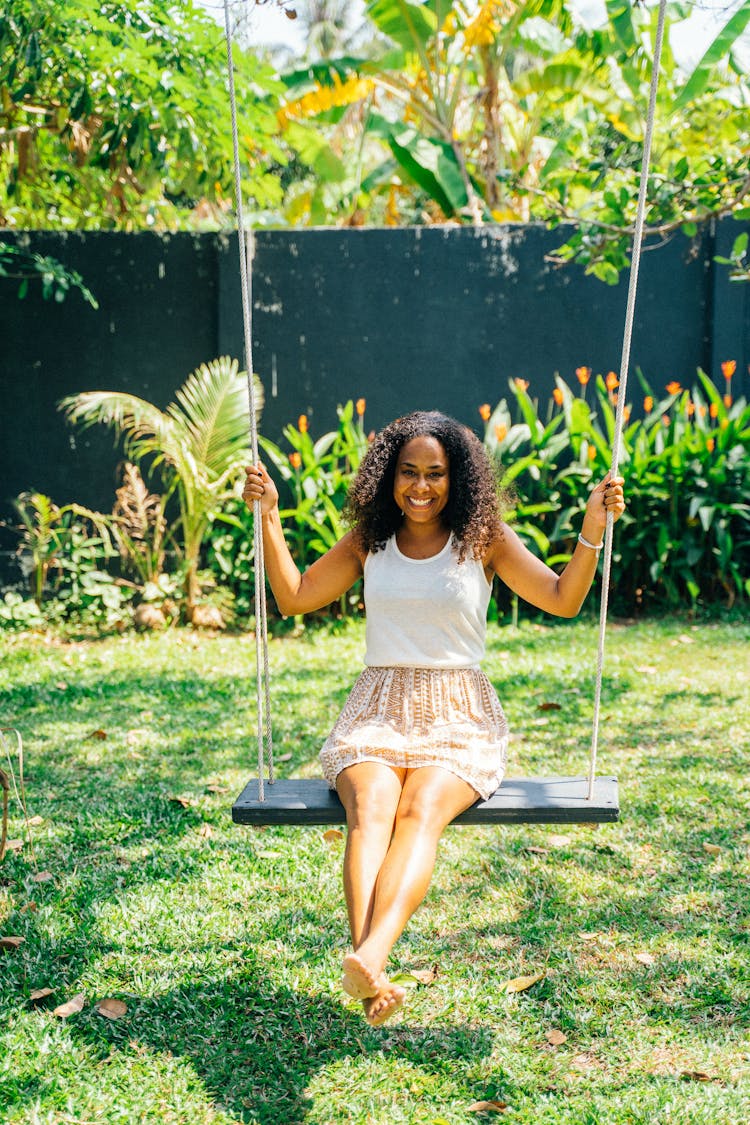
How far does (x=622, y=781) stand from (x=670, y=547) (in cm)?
307

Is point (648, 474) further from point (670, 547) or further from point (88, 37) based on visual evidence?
point (88, 37)

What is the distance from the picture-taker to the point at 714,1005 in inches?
108

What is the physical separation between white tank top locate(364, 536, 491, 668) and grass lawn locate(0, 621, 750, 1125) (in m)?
0.77

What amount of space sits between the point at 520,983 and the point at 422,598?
102 cm

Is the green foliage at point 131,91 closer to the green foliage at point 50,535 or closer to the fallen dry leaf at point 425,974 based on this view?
the green foliage at point 50,535

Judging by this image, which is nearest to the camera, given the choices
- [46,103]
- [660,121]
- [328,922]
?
[328,922]

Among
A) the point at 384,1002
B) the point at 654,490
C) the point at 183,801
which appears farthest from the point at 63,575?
the point at 384,1002

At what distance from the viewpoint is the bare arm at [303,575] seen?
3.19 metres

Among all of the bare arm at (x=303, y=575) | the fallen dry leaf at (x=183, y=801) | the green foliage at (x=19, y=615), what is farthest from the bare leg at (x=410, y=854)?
the green foliage at (x=19, y=615)

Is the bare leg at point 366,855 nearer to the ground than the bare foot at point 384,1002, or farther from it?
farther from it

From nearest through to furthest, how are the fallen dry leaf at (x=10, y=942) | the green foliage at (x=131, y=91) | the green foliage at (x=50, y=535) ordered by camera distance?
the fallen dry leaf at (x=10, y=942)
the green foliage at (x=131, y=91)
the green foliage at (x=50, y=535)

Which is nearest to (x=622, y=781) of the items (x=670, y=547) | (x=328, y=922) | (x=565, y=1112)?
(x=328, y=922)

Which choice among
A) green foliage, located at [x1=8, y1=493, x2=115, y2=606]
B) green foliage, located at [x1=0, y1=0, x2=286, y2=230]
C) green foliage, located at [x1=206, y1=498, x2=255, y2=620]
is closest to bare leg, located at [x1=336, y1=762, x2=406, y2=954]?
green foliage, located at [x1=0, y1=0, x2=286, y2=230]

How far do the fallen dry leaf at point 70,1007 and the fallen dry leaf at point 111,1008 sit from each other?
5cm
